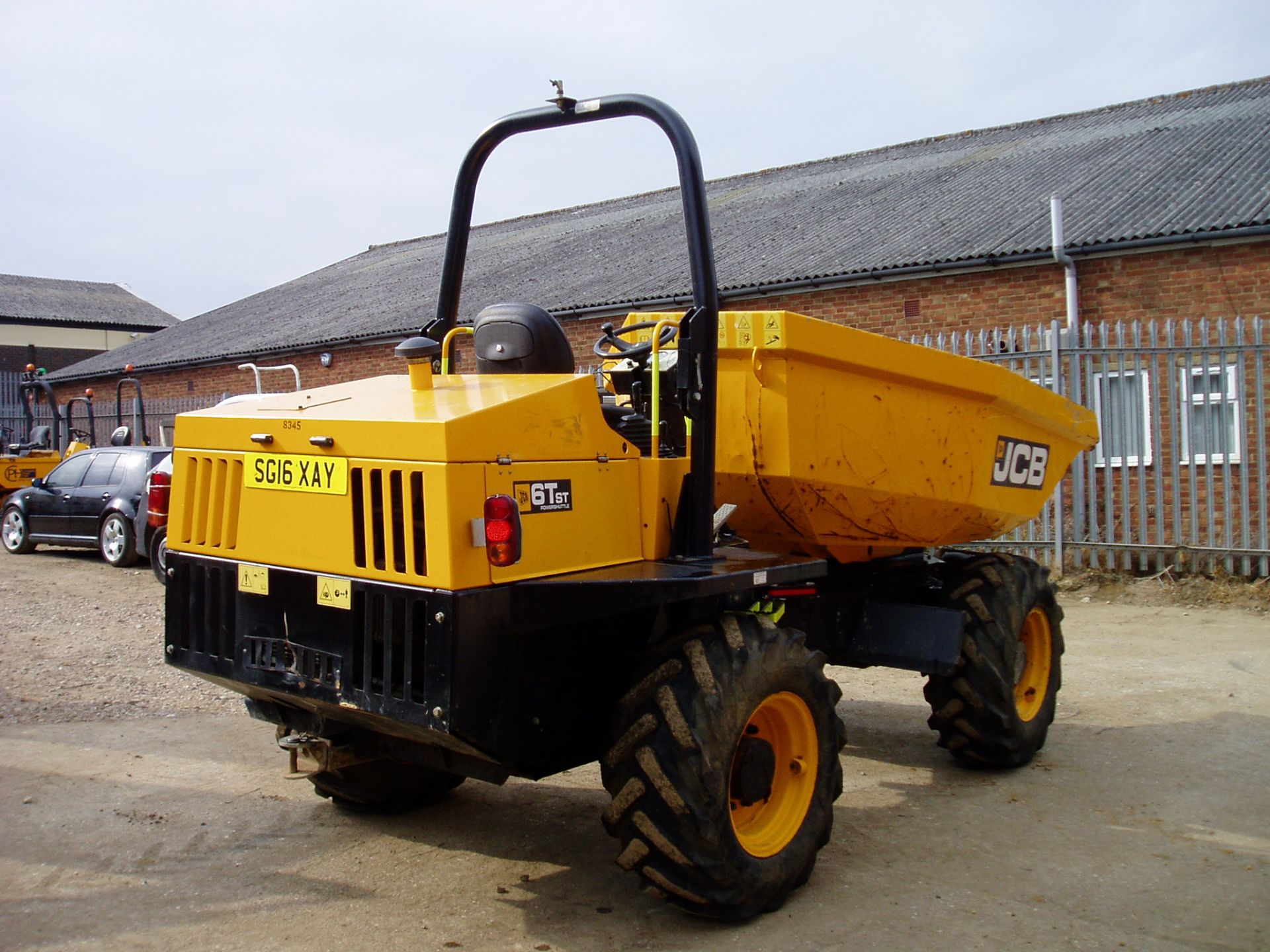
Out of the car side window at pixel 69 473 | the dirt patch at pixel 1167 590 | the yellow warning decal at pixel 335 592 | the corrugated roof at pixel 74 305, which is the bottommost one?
the dirt patch at pixel 1167 590

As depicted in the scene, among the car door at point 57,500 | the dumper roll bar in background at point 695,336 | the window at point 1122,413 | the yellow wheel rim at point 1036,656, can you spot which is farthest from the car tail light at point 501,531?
the car door at point 57,500

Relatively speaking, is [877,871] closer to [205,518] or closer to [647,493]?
[647,493]

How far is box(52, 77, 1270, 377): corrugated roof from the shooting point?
1571 cm

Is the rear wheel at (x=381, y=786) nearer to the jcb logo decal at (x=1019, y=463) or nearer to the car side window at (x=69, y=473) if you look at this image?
the jcb logo decal at (x=1019, y=463)

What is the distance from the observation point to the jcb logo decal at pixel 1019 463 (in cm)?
586

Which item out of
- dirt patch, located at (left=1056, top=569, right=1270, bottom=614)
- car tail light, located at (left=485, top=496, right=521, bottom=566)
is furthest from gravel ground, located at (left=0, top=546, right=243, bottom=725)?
dirt patch, located at (left=1056, top=569, right=1270, bottom=614)

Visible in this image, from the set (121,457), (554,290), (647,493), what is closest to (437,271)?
(554,290)

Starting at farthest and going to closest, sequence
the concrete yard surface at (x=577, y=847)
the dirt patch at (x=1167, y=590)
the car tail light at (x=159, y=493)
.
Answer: the dirt patch at (x=1167, y=590) → the car tail light at (x=159, y=493) → the concrete yard surface at (x=577, y=847)

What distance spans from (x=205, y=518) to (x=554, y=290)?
18146 mm

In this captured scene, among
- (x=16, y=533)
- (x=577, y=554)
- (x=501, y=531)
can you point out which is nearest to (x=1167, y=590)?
(x=577, y=554)

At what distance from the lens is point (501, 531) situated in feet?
12.1

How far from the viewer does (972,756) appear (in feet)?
19.1

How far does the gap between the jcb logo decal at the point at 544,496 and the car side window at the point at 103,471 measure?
40.4 ft

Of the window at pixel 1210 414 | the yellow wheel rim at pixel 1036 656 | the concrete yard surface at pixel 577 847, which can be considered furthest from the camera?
the window at pixel 1210 414
